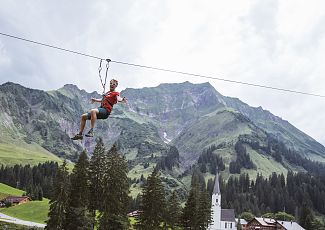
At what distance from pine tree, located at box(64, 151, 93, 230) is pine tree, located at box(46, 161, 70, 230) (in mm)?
1432

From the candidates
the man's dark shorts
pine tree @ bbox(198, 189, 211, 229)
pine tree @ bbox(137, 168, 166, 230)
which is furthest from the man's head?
pine tree @ bbox(198, 189, 211, 229)

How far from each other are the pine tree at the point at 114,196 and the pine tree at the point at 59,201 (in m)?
6.22

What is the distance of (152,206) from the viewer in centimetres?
6775

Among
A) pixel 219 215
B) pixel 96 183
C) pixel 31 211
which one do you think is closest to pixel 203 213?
pixel 96 183

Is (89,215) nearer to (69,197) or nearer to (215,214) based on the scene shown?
(69,197)

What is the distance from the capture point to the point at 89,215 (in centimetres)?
6588

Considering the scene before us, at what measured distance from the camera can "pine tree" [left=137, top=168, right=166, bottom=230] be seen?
6721 cm

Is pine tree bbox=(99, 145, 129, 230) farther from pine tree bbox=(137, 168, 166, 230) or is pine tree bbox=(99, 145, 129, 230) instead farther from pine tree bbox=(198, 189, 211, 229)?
pine tree bbox=(198, 189, 211, 229)

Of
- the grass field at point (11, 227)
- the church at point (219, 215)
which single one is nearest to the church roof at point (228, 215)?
the church at point (219, 215)

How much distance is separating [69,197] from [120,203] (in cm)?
871

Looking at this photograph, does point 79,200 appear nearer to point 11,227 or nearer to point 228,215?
point 11,227

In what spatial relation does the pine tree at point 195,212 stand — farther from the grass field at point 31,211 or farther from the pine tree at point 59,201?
the grass field at point 31,211

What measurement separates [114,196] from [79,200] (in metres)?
6.43

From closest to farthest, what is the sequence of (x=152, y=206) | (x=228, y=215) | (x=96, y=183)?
(x=152, y=206) → (x=96, y=183) → (x=228, y=215)
